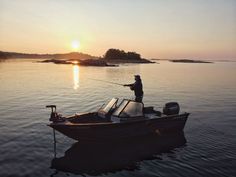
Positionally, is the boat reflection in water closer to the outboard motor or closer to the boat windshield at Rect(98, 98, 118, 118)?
the outboard motor

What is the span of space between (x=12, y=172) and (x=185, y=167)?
8.38 meters

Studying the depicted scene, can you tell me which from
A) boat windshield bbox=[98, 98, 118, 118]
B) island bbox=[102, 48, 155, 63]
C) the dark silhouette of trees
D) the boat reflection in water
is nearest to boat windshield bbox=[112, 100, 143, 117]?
boat windshield bbox=[98, 98, 118, 118]

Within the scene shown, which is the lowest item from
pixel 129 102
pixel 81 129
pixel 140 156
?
pixel 140 156

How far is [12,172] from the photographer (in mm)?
13305

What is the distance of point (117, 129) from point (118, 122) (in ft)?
1.47

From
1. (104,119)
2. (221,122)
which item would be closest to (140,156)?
(104,119)

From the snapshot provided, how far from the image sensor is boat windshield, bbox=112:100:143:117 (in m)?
17.6

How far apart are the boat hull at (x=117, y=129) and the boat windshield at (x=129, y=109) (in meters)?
0.51

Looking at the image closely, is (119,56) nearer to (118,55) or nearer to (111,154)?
(118,55)

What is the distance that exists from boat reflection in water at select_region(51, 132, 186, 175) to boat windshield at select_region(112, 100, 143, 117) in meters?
1.77

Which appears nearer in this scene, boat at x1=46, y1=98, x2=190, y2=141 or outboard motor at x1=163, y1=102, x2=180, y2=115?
boat at x1=46, y1=98, x2=190, y2=141

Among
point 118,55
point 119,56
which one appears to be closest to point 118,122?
point 118,55

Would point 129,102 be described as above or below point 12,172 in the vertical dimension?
above

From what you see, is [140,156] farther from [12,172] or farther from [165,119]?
[12,172]
